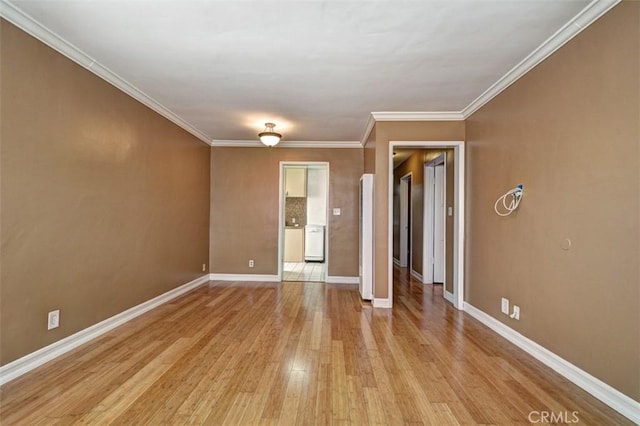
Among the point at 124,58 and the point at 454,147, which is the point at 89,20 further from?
the point at 454,147

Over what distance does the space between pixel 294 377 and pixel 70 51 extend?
125 inches

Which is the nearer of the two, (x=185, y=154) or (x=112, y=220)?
(x=112, y=220)

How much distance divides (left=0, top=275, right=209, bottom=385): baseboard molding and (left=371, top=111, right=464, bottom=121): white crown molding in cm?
372

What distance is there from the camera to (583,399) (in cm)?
194

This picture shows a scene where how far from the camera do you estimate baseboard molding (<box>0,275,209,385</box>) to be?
2.12 m

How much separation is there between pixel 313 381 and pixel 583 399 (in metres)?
1.74

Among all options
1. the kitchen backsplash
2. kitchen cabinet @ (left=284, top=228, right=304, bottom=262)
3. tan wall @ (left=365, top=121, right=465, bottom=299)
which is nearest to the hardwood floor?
tan wall @ (left=365, top=121, right=465, bottom=299)

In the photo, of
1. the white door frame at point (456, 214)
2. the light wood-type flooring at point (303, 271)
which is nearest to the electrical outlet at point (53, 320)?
the white door frame at point (456, 214)

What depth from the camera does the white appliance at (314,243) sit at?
8.16 m

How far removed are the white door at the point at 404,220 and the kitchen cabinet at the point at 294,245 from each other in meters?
2.58

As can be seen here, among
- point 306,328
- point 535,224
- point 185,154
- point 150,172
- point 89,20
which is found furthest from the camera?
point 185,154

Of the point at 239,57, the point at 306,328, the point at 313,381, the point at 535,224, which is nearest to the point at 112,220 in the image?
the point at 239,57

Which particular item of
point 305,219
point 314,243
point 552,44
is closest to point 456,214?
point 552,44

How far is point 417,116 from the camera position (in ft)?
13.1
